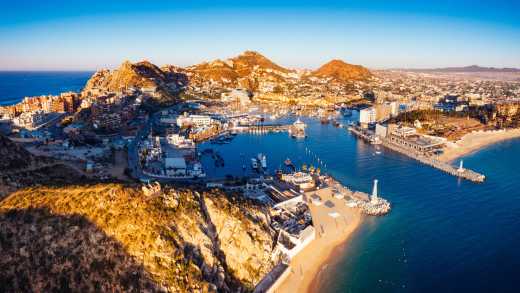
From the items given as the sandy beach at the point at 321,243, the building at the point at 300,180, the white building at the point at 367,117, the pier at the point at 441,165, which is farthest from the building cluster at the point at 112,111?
the white building at the point at 367,117

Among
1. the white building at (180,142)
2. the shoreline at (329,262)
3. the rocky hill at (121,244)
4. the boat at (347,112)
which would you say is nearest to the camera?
the rocky hill at (121,244)

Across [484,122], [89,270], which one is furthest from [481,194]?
[484,122]

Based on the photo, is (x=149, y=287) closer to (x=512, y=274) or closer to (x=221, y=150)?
(x=512, y=274)

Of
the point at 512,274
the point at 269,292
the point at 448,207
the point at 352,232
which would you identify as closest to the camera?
the point at 269,292

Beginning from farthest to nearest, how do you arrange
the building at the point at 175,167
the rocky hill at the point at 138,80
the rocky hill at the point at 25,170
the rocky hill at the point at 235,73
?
the rocky hill at the point at 235,73, the rocky hill at the point at 138,80, the building at the point at 175,167, the rocky hill at the point at 25,170

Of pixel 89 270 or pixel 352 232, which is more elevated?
pixel 89 270

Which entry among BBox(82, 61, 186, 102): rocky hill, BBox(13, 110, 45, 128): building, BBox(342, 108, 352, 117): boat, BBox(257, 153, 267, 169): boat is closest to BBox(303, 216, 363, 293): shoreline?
BBox(257, 153, 267, 169): boat

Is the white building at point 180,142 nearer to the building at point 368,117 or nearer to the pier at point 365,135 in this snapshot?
the pier at point 365,135
